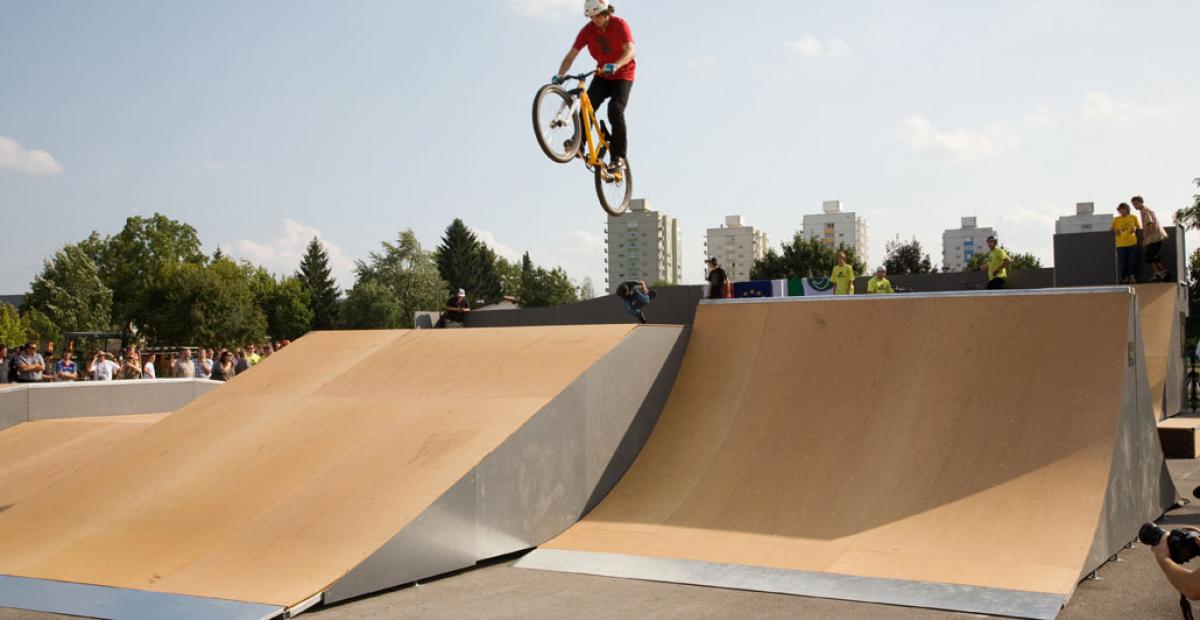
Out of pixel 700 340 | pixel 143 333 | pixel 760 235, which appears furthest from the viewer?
pixel 760 235

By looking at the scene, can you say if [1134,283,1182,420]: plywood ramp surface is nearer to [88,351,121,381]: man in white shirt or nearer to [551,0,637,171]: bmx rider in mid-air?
[551,0,637,171]: bmx rider in mid-air

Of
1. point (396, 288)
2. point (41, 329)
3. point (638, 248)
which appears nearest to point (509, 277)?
point (396, 288)

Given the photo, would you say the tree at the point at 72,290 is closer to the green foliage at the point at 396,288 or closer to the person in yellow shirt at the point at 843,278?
the green foliage at the point at 396,288

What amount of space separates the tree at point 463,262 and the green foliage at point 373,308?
1228 centimetres

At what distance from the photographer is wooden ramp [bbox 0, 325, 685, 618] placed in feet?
20.1

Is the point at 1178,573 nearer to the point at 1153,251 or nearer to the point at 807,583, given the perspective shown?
the point at 807,583

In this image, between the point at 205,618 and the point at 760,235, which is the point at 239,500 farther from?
the point at 760,235

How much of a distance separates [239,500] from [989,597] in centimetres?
528

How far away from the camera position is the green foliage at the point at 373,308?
8269 centimetres

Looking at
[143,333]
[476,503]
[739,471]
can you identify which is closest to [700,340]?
[739,471]

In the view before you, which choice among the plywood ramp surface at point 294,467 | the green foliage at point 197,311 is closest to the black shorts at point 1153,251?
the plywood ramp surface at point 294,467

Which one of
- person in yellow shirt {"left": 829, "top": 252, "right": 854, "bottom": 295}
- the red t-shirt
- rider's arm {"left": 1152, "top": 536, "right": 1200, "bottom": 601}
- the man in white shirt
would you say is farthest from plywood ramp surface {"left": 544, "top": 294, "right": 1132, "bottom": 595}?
the man in white shirt

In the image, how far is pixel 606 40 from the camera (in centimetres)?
993

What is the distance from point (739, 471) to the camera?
7.96 metres
